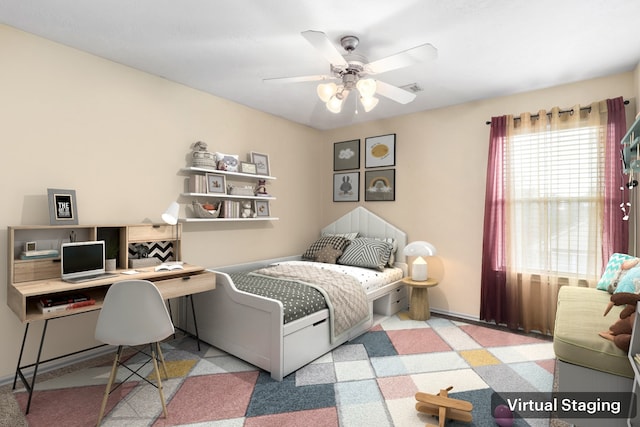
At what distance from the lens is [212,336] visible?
2770mm

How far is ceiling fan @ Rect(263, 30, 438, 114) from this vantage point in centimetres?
187

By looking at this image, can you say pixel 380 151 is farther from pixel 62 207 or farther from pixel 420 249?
pixel 62 207

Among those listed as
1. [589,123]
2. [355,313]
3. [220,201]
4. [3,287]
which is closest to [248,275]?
[220,201]

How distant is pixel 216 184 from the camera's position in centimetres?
332

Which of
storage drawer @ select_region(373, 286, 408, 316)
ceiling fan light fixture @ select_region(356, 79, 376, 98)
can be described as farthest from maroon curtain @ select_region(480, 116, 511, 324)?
ceiling fan light fixture @ select_region(356, 79, 376, 98)

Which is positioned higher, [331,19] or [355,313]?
[331,19]

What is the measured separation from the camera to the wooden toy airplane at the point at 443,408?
1.79 metres

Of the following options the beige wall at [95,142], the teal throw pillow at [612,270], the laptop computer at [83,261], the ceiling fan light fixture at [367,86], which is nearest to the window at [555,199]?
the teal throw pillow at [612,270]

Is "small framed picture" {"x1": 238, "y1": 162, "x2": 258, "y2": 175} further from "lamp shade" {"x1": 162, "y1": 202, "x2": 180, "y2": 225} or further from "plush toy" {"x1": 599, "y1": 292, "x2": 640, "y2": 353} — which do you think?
"plush toy" {"x1": 599, "y1": 292, "x2": 640, "y2": 353}

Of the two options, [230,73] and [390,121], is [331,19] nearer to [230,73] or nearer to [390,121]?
[230,73]

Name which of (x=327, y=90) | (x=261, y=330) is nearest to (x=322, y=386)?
(x=261, y=330)

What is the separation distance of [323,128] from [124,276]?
10.6 feet

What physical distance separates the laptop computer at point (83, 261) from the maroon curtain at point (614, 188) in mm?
3980

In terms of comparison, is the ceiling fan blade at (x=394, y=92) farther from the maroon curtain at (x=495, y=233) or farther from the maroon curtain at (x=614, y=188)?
the maroon curtain at (x=614, y=188)
